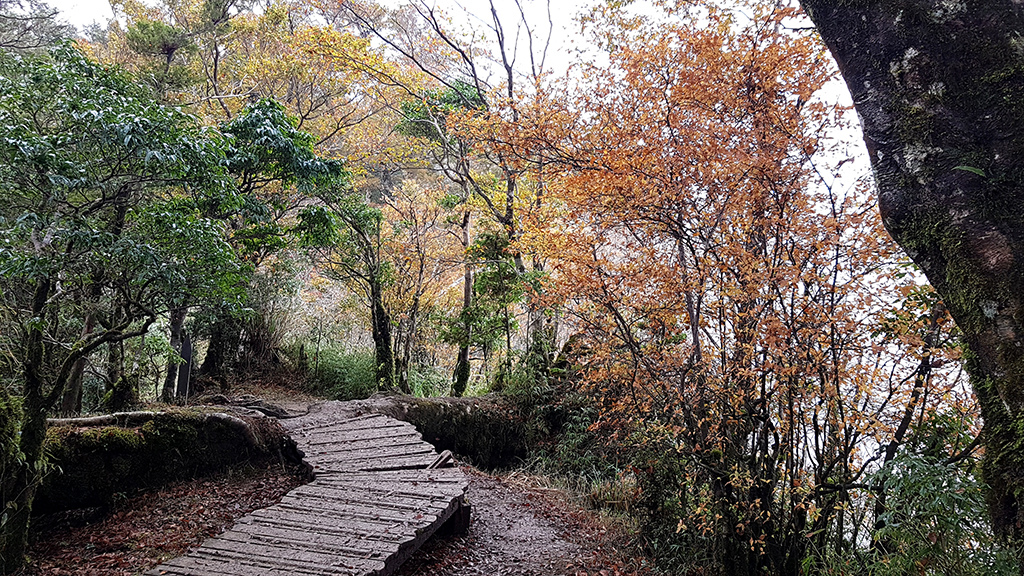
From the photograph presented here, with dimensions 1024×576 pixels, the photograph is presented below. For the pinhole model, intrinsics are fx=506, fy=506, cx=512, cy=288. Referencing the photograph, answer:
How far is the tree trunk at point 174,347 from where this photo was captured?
278 inches

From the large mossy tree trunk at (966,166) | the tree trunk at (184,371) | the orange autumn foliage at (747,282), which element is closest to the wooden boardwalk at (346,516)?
the orange autumn foliage at (747,282)

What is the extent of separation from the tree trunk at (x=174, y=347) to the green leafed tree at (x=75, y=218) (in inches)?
89.9

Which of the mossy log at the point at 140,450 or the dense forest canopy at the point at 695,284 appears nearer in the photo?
the dense forest canopy at the point at 695,284

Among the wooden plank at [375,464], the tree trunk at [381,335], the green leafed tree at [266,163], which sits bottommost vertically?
the wooden plank at [375,464]

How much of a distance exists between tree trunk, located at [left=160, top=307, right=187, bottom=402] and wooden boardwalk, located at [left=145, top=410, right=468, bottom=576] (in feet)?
7.55

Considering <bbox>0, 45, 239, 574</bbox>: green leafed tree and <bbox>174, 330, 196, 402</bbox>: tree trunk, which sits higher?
<bbox>0, 45, 239, 574</bbox>: green leafed tree

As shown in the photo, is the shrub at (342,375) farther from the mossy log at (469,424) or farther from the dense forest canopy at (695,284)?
the dense forest canopy at (695,284)

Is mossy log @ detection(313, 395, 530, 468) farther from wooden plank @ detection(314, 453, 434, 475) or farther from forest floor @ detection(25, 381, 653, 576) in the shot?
wooden plank @ detection(314, 453, 434, 475)

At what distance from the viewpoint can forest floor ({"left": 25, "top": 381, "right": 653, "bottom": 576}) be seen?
12.4 ft

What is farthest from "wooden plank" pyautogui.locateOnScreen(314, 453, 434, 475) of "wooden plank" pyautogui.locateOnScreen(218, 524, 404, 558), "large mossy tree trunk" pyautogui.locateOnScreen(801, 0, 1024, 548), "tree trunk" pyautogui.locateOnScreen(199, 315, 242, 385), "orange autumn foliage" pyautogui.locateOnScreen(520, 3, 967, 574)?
"tree trunk" pyautogui.locateOnScreen(199, 315, 242, 385)

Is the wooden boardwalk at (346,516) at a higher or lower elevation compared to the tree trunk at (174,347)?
lower

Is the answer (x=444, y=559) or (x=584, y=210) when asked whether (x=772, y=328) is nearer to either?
(x=584, y=210)

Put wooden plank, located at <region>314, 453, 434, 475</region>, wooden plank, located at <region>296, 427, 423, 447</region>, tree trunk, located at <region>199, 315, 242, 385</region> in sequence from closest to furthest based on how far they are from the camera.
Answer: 1. wooden plank, located at <region>314, 453, 434, 475</region>
2. wooden plank, located at <region>296, 427, 423, 447</region>
3. tree trunk, located at <region>199, 315, 242, 385</region>

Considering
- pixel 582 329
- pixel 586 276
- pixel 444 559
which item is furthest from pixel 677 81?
pixel 444 559
